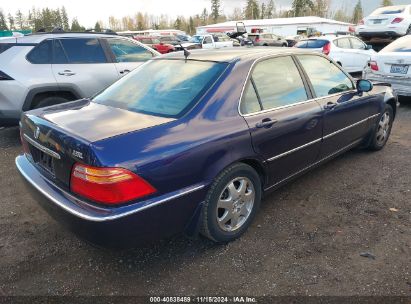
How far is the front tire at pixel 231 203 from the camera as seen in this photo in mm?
2727

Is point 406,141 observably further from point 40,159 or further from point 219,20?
point 219,20

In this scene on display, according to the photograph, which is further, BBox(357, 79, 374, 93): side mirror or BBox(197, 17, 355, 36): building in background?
BBox(197, 17, 355, 36): building in background

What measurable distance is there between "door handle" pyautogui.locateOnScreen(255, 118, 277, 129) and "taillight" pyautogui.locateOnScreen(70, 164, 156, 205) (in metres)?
1.14

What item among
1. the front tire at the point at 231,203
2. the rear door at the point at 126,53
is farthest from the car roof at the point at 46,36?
the front tire at the point at 231,203

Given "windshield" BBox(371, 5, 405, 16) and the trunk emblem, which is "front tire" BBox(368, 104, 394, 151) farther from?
"windshield" BBox(371, 5, 405, 16)

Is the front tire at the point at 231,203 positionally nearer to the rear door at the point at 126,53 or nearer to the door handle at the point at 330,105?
the door handle at the point at 330,105

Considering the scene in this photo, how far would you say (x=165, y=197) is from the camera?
2.38 meters

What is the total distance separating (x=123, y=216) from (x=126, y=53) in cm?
489

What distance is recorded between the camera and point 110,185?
2195mm

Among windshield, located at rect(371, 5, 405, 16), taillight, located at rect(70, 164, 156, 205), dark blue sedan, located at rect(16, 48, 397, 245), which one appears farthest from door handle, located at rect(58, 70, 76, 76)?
windshield, located at rect(371, 5, 405, 16)

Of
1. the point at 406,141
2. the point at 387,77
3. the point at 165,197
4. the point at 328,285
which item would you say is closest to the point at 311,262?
the point at 328,285

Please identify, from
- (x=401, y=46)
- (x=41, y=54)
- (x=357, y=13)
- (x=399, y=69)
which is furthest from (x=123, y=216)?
(x=357, y=13)

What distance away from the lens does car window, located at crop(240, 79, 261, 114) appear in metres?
2.95

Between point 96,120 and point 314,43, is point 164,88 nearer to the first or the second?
point 96,120
